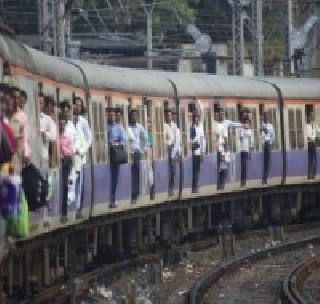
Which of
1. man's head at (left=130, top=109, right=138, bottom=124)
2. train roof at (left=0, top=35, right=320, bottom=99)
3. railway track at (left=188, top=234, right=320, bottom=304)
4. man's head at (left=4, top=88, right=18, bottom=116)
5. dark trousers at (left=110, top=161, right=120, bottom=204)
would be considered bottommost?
railway track at (left=188, top=234, right=320, bottom=304)

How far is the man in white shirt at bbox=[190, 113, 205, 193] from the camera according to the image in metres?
22.7

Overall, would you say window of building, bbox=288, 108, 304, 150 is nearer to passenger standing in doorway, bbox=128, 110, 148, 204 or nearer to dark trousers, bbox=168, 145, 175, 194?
dark trousers, bbox=168, 145, 175, 194

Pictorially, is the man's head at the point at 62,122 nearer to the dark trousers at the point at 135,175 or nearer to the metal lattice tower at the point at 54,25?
the dark trousers at the point at 135,175

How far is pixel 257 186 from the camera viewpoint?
26000 mm

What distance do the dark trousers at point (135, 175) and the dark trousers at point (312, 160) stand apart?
817 cm

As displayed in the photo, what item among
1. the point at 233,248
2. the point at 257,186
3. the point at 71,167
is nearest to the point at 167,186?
the point at 233,248

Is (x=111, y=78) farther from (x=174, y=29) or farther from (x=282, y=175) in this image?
(x=174, y=29)

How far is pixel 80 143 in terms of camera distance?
15492 millimetres

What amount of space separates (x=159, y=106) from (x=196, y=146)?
71.1 inches

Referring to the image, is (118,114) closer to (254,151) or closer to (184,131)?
(184,131)

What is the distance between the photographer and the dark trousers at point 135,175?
19656 millimetres

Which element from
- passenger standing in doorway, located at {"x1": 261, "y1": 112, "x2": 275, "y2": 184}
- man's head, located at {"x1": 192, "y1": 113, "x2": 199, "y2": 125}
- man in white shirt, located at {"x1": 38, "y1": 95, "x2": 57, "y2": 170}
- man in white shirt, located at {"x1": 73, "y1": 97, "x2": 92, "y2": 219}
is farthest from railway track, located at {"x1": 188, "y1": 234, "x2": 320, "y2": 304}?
man in white shirt, located at {"x1": 38, "y1": 95, "x2": 57, "y2": 170}

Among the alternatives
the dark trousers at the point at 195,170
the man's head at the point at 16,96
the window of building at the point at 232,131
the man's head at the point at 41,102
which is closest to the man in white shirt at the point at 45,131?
the man's head at the point at 41,102

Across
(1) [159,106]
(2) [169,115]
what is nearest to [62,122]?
(1) [159,106]
